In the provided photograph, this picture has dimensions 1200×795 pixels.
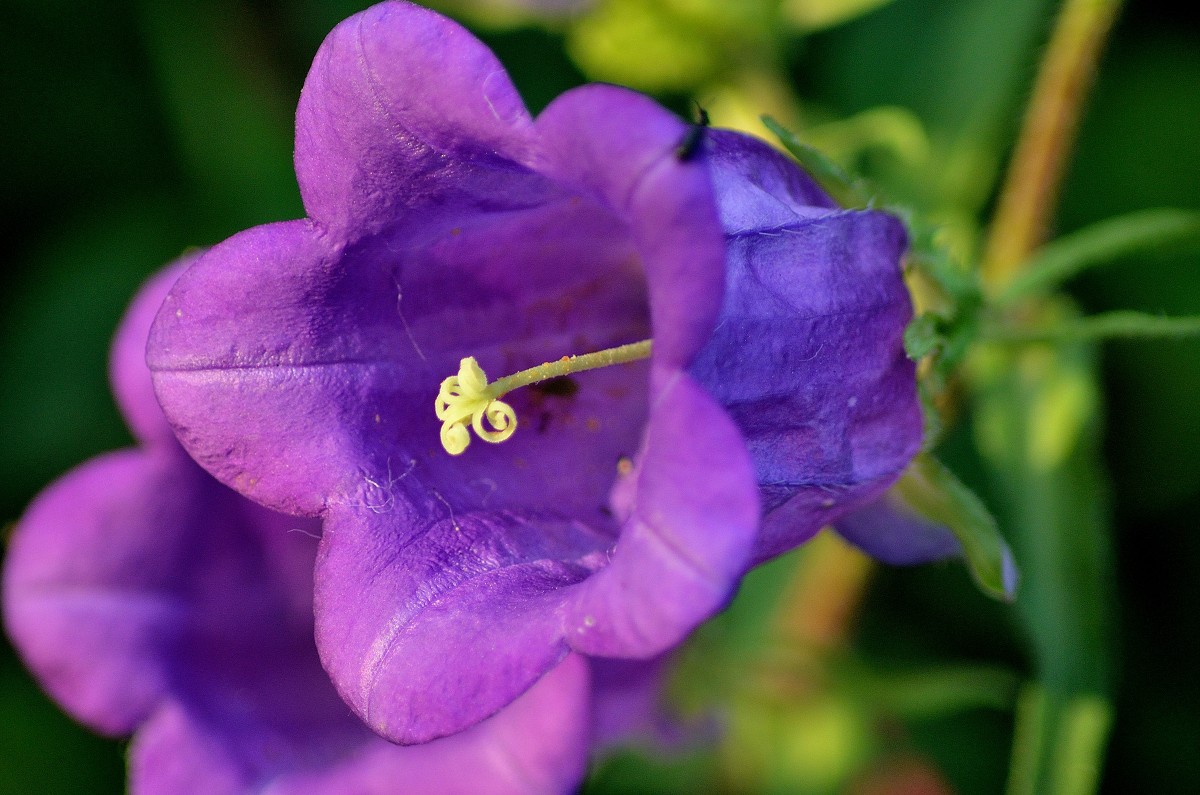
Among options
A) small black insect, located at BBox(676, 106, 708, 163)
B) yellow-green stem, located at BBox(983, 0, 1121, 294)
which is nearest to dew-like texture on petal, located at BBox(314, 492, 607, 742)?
small black insect, located at BBox(676, 106, 708, 163)

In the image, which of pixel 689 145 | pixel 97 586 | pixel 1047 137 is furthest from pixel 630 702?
pixel 689 145

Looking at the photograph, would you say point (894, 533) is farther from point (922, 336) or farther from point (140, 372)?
point (140, 372)

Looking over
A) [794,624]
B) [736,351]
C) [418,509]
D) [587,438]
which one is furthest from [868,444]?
[794,624]

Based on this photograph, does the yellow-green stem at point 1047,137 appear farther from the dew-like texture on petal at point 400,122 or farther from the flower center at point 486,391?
the dew-like texture on petal at point 400,122

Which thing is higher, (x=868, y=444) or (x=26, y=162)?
(x=868, y=444)

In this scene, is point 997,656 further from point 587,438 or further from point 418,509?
point 418,509

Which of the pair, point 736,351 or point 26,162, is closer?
point 736,351

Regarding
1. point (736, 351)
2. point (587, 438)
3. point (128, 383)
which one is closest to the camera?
point (736, 351)
